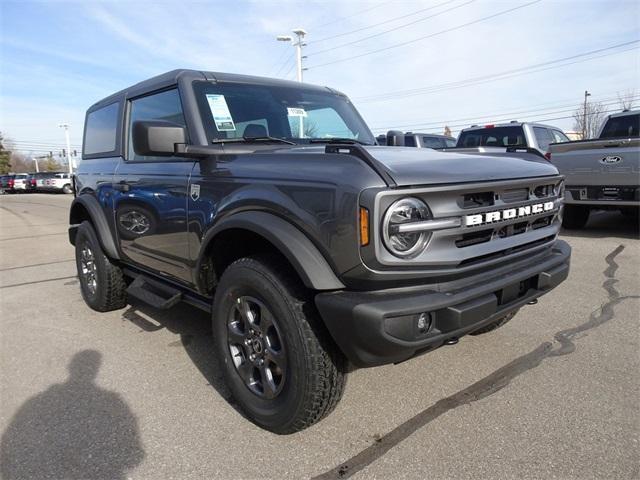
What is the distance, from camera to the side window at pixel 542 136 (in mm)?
10039

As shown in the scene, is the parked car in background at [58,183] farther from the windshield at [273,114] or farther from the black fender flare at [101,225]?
the windshield at [273,114]

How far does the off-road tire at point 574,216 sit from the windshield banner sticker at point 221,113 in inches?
290

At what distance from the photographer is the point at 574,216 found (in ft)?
28.4

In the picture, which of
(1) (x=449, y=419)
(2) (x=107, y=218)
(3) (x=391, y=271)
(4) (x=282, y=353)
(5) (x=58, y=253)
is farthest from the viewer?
(5) (x=58, y=253)

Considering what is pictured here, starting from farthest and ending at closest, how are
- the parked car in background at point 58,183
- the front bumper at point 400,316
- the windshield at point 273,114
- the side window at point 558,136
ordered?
the parked car in background at point 58,183 → the side window at point 558,136 → the windshield at point 273,114 → the front bumper at point 400,316

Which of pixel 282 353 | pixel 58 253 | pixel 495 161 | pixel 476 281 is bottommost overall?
pixel 58 253

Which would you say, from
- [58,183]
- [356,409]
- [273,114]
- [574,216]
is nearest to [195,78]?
[273,114]

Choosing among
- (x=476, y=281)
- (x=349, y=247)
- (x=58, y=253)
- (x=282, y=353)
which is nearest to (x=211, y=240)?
(x=282, y=353)

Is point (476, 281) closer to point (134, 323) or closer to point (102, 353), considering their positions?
point (102, 353)

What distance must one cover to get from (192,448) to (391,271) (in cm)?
140

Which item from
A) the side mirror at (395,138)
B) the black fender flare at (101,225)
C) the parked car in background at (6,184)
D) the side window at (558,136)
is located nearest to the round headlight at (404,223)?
the side mirror at (395,138)

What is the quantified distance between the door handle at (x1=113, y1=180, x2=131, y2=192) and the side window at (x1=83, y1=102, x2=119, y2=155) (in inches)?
19.3

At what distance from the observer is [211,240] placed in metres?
2.82

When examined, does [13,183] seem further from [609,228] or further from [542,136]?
[609,228]
